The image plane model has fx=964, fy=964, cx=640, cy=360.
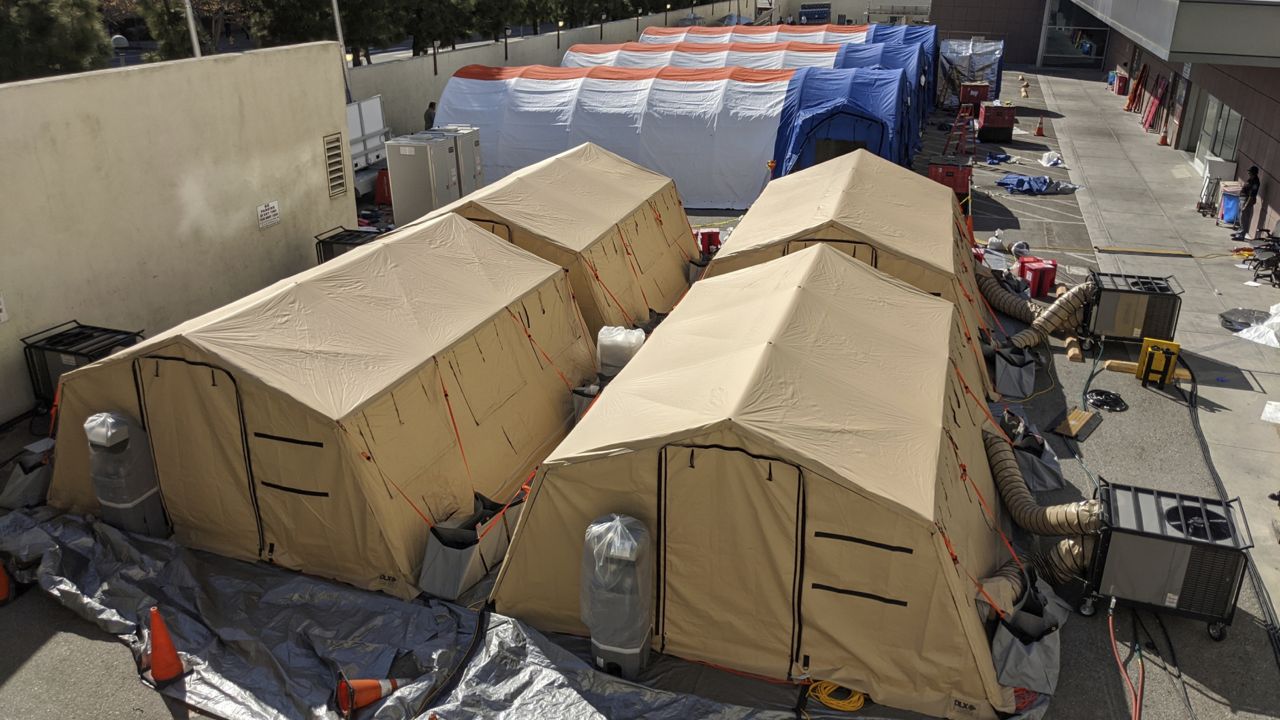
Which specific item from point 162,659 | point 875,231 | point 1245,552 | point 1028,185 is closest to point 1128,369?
point 875,231

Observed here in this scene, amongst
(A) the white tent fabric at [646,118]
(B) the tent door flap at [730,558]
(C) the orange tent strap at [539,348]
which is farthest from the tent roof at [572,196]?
(B) the tent door flap at [730,558]

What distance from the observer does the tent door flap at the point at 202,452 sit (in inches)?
368

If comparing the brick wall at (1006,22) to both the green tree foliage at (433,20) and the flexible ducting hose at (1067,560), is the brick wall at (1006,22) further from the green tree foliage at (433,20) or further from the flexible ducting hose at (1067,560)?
the flexible ducting hose at (1067,560)

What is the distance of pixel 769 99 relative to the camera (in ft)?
79.9

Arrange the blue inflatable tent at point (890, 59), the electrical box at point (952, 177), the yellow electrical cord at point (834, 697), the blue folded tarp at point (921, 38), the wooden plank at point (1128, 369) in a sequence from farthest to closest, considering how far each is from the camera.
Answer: the blue folded tarp at point (921, 38) → the blue inflatable tent at point (890, 59) → the electrical box at point (952, 177) → the wooden plank at point (1128, 369) → the yellow electrical cord at point (834, 697)

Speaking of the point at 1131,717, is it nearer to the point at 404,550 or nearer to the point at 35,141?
the point at 404,550

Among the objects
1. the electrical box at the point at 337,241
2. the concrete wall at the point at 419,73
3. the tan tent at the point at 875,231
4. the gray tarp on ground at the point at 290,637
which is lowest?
the gray tarp on ground at the point at 290,637

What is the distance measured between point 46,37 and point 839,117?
17.1 meters

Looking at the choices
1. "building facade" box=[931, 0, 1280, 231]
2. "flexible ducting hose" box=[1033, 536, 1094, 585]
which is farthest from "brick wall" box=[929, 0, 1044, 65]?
"flexible ducting hose" box=[1033, 536, 1094, 585]

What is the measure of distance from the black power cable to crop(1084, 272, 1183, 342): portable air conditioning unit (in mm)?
637

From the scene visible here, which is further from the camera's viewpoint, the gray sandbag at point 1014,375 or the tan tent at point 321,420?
the gray sandbag at point 1014,375

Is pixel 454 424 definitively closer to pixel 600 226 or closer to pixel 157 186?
pixel 600 226

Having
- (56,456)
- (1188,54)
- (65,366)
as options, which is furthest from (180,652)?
(1188,54)

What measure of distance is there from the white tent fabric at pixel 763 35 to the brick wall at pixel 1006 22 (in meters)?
15.0
